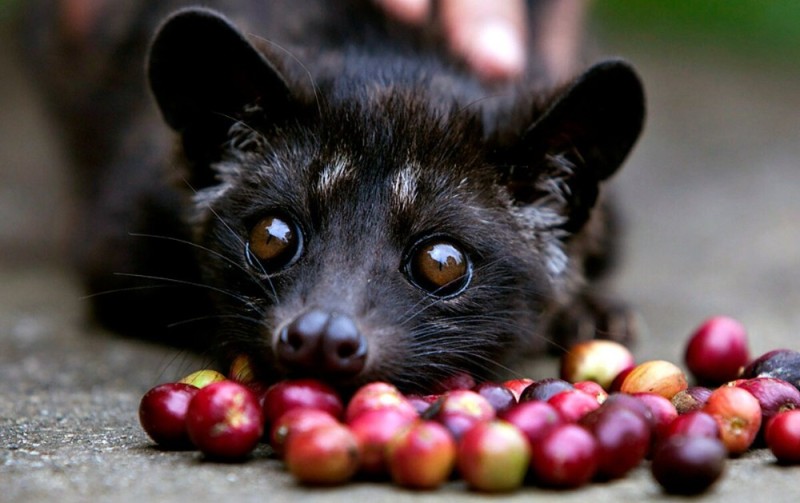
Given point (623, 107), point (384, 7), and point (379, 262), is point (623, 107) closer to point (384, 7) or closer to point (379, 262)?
point (379, 262)

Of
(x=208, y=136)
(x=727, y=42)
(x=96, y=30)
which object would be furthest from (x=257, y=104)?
(x=727, y=42)

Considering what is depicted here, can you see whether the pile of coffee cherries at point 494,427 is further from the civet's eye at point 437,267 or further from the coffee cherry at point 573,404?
the civet's eye at point 437,267

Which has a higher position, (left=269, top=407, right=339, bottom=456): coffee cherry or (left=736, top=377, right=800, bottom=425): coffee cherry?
(left=736, top=377, right=800, bottom=425): coffee cherry

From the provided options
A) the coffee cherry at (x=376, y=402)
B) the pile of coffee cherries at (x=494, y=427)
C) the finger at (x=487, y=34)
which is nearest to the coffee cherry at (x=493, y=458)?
the pile of coffee cherries at (x=494, y=427)

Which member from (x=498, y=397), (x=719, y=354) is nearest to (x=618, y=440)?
(x=498, y=397)

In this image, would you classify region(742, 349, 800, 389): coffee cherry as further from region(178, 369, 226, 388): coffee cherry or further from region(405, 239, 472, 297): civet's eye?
region(178, 369, 226, 388): coffee cherry

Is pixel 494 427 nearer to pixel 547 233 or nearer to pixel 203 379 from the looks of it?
pixel 203 379

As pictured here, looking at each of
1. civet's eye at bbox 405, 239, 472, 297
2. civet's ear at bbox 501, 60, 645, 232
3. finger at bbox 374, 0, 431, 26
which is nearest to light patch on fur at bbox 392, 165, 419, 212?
civet's eye at bbox 405, 239, 472, 297
